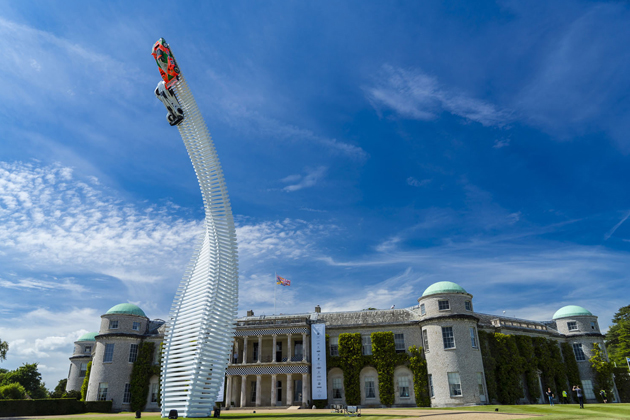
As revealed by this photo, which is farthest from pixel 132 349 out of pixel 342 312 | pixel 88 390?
pixel 342 312

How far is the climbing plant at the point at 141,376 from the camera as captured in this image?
36.6 metres

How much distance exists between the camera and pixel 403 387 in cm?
3384

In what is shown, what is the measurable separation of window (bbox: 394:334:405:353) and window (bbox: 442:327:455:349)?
3.76 m

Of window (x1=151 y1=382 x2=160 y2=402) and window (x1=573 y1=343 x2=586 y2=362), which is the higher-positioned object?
window (x1=573 y1=343 x2=586 y2=362)

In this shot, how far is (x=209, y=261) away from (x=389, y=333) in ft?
69.4

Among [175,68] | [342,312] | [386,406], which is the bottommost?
[386,406]

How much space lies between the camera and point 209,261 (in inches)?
757

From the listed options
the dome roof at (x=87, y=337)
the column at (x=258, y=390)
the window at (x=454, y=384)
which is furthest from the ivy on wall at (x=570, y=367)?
the dome roof at (x=87, y=337)

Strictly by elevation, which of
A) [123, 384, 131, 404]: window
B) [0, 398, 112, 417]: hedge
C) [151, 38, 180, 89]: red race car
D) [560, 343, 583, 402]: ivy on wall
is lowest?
[0, 398, 112, 417]: hedge

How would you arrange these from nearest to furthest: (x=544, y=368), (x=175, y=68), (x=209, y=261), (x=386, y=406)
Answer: (x=209, y=261) < (x=175, y=68) < (x=386, y=406) < (x=544, y=368)

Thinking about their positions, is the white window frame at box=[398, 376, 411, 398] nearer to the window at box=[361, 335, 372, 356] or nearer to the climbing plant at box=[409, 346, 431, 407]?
the climbing plant at box=[409, 346, 431, 407]

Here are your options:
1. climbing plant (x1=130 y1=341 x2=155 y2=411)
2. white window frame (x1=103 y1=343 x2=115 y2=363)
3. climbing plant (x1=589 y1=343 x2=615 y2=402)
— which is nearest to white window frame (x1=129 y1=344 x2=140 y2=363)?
climbing plant (x1=130 y1=341 x2=155 y2=411)

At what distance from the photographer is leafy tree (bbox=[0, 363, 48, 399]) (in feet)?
177

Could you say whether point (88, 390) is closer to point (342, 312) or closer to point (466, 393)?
point (342, 312)
